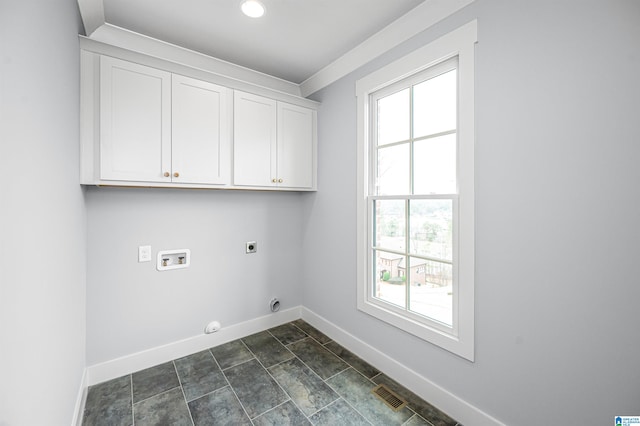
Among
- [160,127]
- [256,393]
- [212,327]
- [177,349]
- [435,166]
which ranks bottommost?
[256,393]

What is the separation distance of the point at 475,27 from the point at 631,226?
4.06 feet

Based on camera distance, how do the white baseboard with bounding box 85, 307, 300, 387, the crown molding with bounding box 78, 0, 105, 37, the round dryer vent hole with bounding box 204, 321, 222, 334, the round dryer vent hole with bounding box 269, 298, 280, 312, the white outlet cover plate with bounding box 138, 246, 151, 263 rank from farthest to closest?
the round dryer vent hole with bounding box 269, 298, 280, 312
the round dryer vent hole with bounding box 204, 321, 222, 334
the white outlet cover plate with bounding box 138, 246, 151, 263
the white baseboard with bounding box 85, 307, 300, 387
the crown molding with bounding box 78, 0, 105, 37

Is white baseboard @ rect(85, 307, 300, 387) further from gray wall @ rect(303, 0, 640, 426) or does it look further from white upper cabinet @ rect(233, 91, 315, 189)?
gray wall @ rect(303, 0, 640, 426)

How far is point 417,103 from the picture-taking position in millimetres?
1967

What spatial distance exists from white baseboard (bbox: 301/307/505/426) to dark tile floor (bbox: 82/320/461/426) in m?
0.04

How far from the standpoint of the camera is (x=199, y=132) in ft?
7.11

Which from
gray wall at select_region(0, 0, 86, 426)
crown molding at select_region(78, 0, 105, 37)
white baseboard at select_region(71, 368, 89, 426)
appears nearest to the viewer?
gray wall at select_region(0, 0, 86, 426)

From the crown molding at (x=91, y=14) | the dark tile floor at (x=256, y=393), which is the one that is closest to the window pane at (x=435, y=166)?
the dark tile floor at (x=256, y=393)

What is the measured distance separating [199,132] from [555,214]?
2.30m

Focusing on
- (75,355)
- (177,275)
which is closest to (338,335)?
(177,275)

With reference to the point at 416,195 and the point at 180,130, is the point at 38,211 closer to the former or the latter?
the point at 180,130

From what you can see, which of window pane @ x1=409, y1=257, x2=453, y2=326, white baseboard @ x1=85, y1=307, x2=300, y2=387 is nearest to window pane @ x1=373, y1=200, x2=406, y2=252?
window pane @ x1=409, y1=257, x2=453, y2=326

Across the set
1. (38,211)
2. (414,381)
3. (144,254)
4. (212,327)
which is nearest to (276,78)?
(144,254)

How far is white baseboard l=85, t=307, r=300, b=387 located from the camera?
2047 mm
